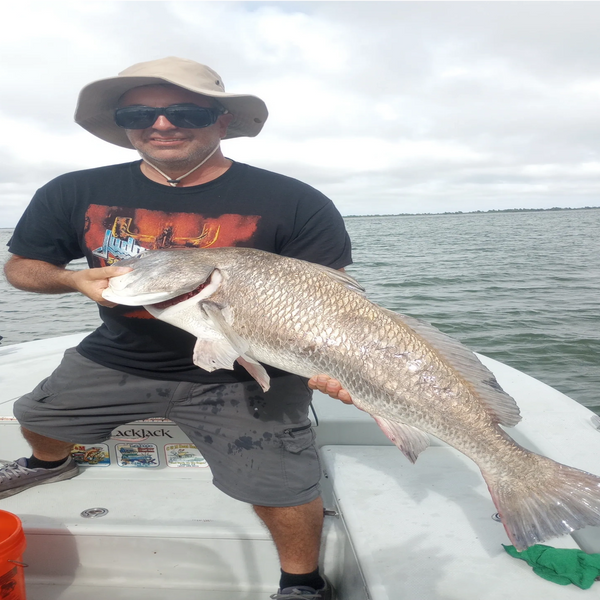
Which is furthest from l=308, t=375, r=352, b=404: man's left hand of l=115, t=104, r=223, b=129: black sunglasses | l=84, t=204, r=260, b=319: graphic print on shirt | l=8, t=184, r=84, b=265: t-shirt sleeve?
l=8, t=184, r=84, b=265: t-shirt sleeve

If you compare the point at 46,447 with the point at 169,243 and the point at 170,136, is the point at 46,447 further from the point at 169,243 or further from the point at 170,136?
the point at 170,136

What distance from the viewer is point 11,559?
2.25 metres

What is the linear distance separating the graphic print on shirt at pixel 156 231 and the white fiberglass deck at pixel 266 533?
1.18m

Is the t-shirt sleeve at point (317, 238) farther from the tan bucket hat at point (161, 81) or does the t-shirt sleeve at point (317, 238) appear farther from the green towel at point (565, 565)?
the green towel at point (565, 565)

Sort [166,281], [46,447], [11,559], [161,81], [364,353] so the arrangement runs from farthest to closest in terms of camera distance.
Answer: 1. [46,447]
2. [161,81]
3. [166,281]
4. [364,353]
5. [11,559]

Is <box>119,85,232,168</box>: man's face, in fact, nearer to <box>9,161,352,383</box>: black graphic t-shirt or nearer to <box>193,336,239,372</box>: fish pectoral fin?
<box>9,161,352,383</box>: black graphic t-shirt

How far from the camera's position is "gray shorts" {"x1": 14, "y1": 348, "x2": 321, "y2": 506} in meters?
2.76

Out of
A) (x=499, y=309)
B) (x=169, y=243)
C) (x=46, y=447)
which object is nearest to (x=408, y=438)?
(x=169, y=243)

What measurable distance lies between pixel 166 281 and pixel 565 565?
213 cm

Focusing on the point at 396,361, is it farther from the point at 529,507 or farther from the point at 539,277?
the point at 539,277

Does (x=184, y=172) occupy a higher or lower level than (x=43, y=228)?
higher

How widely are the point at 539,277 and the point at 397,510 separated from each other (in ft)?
55.8

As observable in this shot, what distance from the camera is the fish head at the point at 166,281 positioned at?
101 inches

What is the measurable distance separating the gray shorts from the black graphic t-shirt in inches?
3.7
